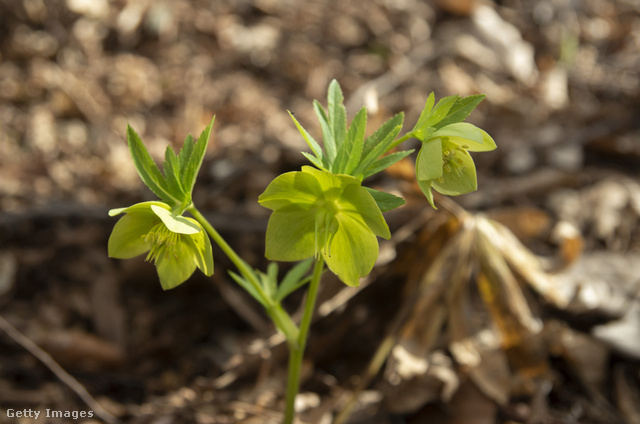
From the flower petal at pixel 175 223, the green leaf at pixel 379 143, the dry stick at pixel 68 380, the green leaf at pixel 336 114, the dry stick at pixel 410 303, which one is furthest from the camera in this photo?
the dry stick at pixel 410 303

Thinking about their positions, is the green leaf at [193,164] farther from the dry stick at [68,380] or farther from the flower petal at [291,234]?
the dry stick at [68,380]

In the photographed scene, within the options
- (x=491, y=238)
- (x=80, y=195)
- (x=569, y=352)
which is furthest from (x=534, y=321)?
(x=80, y=195)

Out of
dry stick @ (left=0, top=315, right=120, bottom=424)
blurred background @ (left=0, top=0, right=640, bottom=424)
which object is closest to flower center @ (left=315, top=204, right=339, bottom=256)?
blurred background @ (left=0, top=0, right=640, bottom=424)

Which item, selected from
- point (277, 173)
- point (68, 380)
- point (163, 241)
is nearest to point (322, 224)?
point (163, 241)

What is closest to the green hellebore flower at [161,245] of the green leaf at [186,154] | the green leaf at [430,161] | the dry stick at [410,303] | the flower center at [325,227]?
the green leaf at [186,154]

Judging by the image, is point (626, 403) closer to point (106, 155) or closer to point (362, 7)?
point (106, 155)

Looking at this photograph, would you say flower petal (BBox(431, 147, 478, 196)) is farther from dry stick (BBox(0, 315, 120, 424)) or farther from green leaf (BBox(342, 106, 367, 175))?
dry stick (BBox(0, 315, 120, 424))
